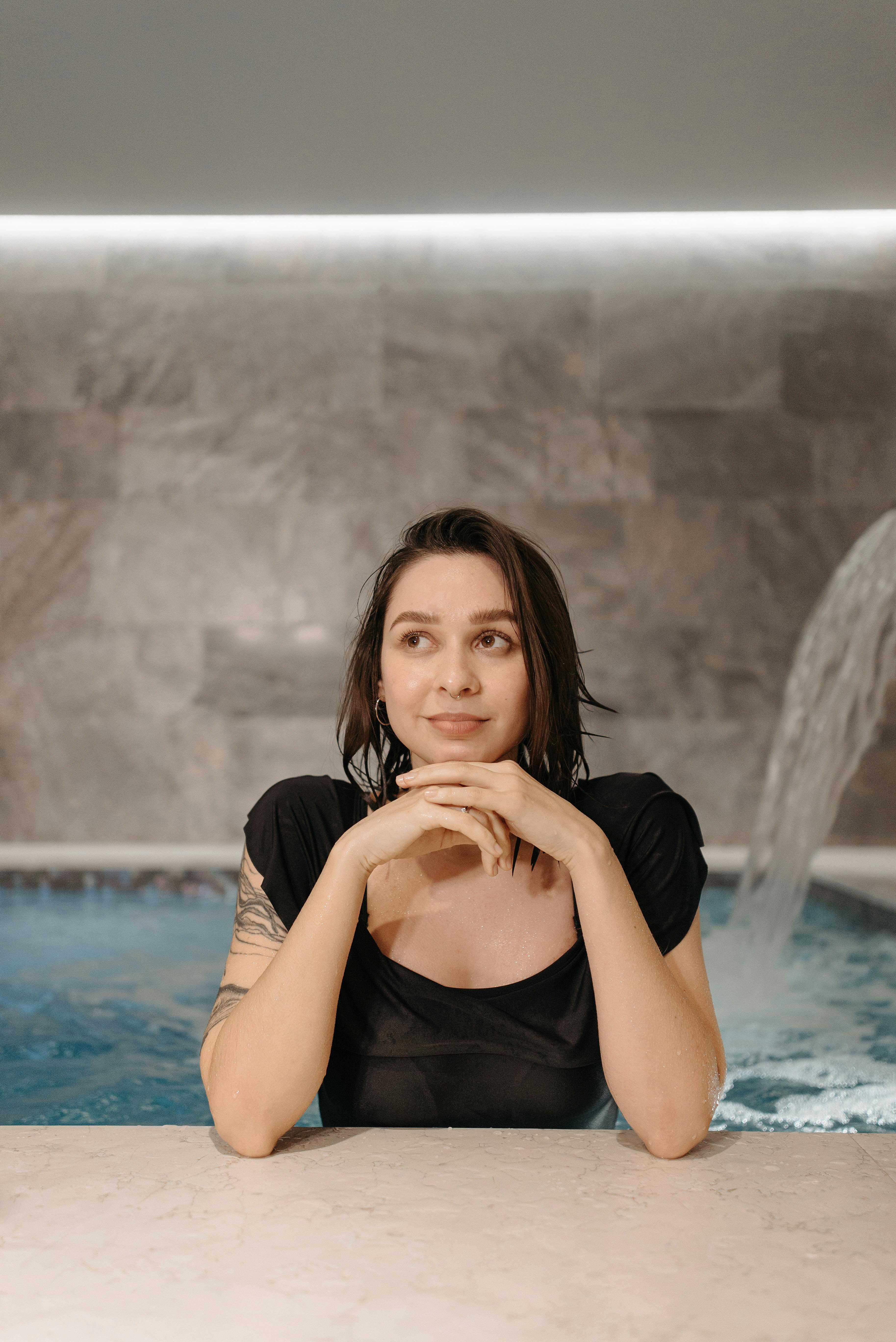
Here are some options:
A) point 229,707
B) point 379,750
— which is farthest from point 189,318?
point 379,750

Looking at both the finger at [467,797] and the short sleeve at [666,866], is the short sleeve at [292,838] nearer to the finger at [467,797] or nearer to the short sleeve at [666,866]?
the finger at [467,797]

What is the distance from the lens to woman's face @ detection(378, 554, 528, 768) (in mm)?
1249

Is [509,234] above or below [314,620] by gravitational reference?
above

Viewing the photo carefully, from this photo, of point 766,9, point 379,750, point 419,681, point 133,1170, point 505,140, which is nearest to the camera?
point 133,1170

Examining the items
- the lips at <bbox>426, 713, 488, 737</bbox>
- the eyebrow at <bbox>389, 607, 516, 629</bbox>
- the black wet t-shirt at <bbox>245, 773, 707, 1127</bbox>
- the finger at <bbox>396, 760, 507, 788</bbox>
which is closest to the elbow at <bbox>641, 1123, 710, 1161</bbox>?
the black wet t-shirt at <bbox>245, 773, 707, 1127</bbox>

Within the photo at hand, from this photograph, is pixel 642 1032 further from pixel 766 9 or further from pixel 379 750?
pixel 766 9

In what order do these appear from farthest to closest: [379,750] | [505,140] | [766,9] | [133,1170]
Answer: [505,140] < [766,9] < [379,750] < [133,1170]

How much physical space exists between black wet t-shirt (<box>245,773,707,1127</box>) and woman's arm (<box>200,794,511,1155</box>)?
122 millimetres

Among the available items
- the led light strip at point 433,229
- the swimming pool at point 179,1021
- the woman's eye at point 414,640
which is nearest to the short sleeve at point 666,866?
the woman's eye at point 414,640

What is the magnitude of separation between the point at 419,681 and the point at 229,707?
4.60 metres

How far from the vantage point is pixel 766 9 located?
3.95m

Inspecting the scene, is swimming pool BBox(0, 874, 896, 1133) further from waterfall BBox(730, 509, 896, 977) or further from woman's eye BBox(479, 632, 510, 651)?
woman's eye BBox(479, 632, 510, 651)

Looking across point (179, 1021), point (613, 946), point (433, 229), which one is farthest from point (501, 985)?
point (433, 229)

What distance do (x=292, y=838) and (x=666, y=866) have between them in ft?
1.52
